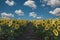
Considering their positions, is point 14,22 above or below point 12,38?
above

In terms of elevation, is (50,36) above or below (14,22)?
below

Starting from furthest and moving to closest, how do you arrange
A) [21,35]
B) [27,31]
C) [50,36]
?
[27,31], [21,35], [50,36]

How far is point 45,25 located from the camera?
47.8 feet

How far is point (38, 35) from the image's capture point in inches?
585

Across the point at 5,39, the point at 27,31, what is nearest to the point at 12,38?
the point at 5,39

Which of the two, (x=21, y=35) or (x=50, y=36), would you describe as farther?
(x=21, y=35)

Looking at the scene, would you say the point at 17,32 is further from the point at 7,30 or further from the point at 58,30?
the point at 58,30

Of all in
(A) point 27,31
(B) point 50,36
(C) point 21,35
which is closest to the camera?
(B) point 50,36

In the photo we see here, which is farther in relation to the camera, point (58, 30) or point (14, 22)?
point (14, 22)

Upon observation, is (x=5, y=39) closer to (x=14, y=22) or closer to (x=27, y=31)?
(x=14, y=22)

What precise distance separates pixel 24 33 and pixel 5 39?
2.16 meters

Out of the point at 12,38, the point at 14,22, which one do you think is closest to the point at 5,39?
the point at 12,38

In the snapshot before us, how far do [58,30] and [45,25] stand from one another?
89 centimetres

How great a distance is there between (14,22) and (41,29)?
177cm
